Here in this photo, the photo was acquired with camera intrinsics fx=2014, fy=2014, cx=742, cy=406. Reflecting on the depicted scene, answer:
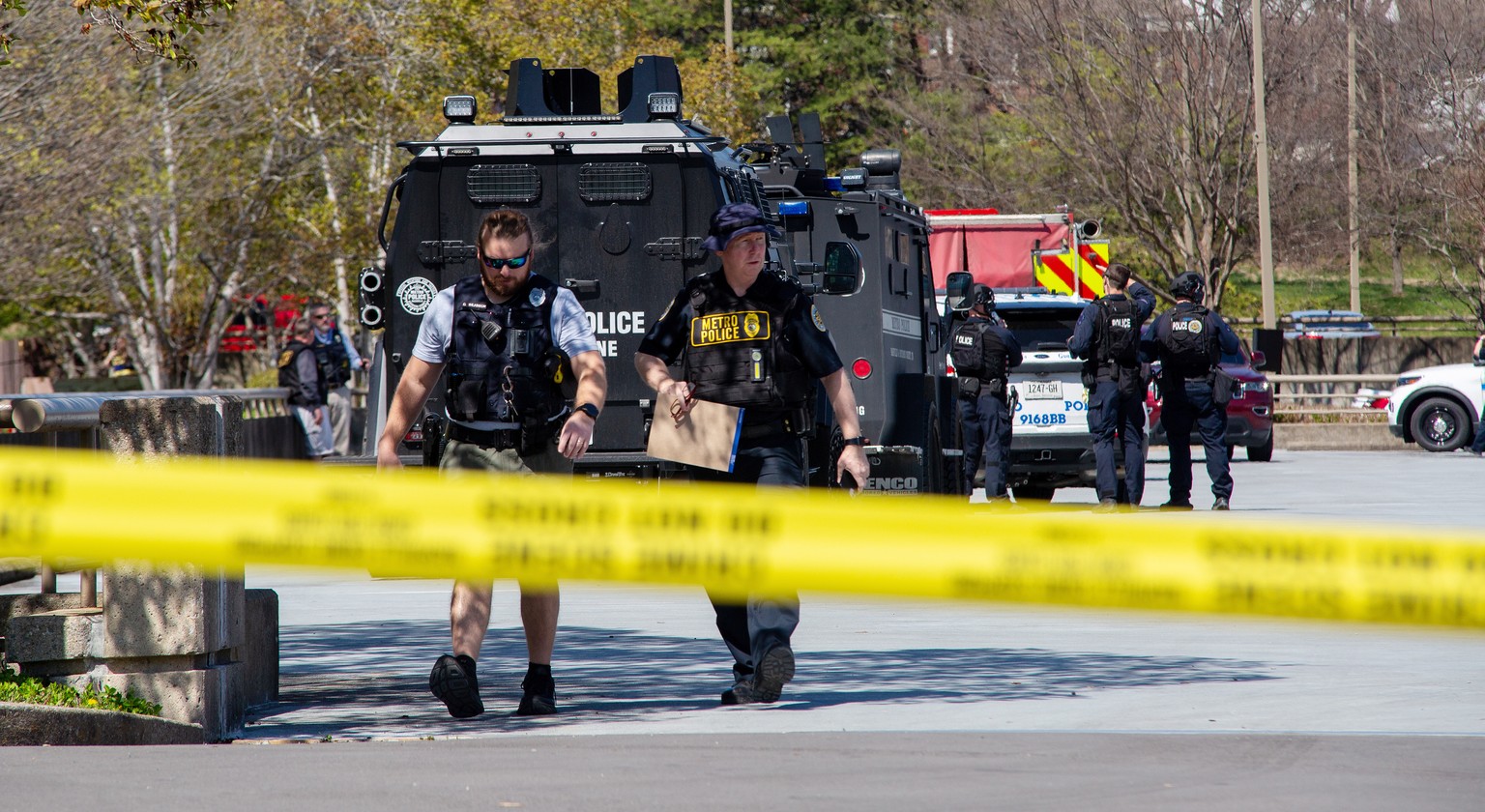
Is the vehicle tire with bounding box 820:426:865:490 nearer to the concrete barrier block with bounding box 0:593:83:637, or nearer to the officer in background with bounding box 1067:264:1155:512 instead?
the concrete barrier block with bounding box 0:593:83:637

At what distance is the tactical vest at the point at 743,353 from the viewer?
752 centimetres

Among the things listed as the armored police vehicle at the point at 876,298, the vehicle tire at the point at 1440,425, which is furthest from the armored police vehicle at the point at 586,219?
the vehicle tire at the point at 1440,425

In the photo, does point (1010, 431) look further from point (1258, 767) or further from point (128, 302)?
point (128, 302)

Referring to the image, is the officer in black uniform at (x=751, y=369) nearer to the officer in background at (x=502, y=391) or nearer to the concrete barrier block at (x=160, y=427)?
the officer in background at (x=502, y=391)

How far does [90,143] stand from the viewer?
26.3 metres

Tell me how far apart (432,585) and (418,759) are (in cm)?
653

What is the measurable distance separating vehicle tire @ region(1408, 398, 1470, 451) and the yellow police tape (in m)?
23.9

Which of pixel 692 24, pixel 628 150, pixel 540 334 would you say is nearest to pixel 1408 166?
pixel 692 24

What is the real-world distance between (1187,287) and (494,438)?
932 centimetres

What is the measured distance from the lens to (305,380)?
22422 millimetres

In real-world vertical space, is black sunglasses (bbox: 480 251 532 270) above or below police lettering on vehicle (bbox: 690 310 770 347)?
above

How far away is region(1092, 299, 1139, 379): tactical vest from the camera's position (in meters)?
15.1

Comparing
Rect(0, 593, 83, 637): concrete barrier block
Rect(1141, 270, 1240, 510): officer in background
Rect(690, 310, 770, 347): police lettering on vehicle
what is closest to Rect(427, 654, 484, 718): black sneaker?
Rect(0, 593, 83, 637): concrete barrier block

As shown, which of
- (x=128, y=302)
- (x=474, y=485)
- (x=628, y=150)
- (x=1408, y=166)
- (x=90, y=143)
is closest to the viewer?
A: (x=474, y=485)
